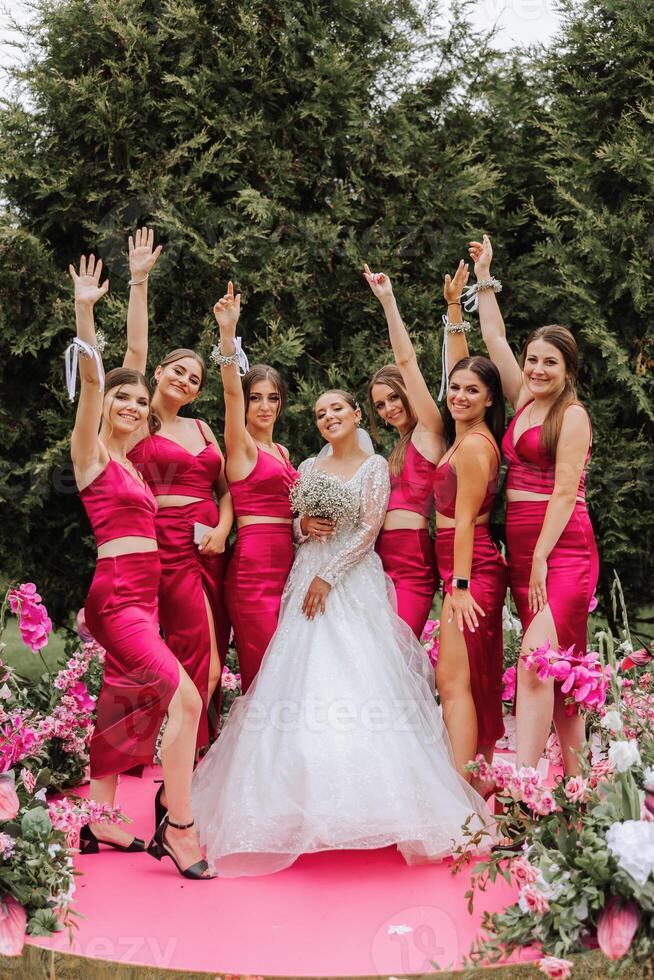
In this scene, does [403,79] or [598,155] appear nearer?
[598,155]

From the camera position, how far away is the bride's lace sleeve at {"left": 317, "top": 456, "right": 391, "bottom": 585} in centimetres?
440

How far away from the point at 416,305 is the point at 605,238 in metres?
1.24

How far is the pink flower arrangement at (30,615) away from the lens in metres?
4.17

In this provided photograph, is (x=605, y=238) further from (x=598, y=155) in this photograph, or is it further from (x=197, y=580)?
(x=197, y=580)

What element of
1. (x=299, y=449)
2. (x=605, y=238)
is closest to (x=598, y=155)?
(x=605, y=238)

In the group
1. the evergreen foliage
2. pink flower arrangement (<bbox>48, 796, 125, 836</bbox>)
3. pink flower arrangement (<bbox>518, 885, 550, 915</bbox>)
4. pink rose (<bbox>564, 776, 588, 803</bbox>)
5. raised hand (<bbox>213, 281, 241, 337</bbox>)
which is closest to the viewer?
pink flower arrangement (<bbox>518, 885, 550, 915</bbox>)

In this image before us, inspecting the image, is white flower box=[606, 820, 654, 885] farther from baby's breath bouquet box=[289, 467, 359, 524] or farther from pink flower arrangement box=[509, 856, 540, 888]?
baby's breath bouquet box=[289, 467, 359, 524]

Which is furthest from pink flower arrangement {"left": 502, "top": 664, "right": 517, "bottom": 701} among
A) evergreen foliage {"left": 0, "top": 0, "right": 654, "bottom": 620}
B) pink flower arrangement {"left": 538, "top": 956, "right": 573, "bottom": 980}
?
pink flower arrangement {"left": 538, "top": 956, "right": 573, "bottom": 980}

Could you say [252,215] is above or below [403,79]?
below

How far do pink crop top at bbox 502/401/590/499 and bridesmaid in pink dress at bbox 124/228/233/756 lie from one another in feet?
4.74

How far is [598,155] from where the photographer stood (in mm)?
5816

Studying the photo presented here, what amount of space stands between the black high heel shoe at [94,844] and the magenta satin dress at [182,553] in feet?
1.88

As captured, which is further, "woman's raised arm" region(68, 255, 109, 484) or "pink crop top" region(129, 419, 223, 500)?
"pink crop top" region(129, 419, 223, 500)

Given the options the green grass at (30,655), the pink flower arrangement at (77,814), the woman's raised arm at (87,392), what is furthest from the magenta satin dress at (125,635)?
the green grass at (30,655)
